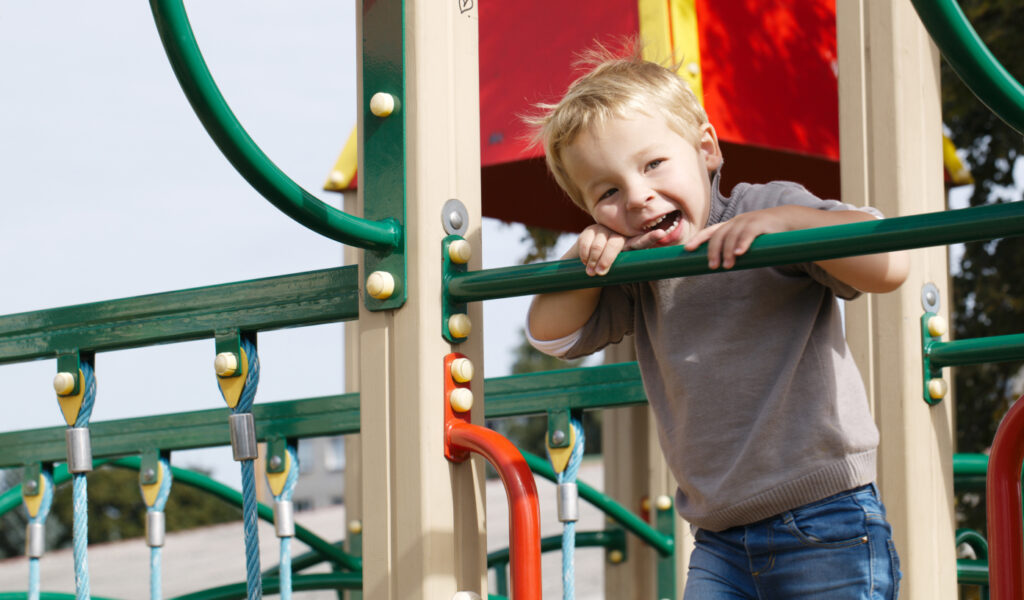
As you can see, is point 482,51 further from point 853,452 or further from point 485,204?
point 853,452

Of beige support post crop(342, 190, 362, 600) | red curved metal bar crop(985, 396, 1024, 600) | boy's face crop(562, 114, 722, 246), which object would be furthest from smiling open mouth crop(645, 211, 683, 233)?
beige support post crop(342, 190, 362, 600)

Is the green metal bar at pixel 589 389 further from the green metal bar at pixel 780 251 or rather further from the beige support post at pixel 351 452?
the beige support post at pixel 351 452

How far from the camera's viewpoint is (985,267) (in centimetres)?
544

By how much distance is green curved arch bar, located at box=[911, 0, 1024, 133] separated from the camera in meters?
1.05

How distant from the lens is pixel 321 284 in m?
1.59

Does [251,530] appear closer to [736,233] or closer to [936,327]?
[736,233]

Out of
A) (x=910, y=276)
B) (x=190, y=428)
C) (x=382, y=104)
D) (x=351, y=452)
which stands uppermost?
(x=382, y=104)

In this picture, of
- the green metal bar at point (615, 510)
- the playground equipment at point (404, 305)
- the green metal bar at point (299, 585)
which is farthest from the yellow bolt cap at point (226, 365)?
the green metal bar at point (615, 510)

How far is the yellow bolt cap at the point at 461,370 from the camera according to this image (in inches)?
59.2

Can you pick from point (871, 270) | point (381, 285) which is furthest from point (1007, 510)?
point (381, 285)

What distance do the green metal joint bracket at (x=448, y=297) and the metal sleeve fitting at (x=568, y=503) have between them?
31 centimetres

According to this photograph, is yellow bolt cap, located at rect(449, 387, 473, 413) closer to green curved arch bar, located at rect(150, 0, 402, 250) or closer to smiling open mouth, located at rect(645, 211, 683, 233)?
green curved arch bar, located at rect(150, 0, 402, 250)

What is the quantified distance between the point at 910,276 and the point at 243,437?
1.07m

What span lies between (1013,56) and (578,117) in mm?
4178
